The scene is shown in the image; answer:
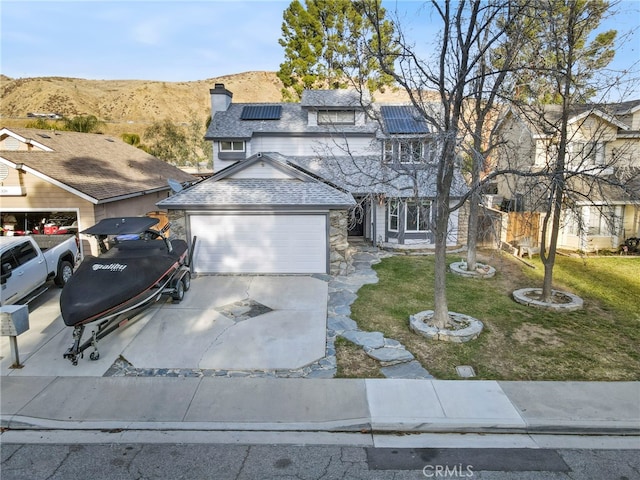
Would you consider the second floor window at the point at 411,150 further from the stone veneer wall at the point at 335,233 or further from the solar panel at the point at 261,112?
the solar panel at the point at 261,112

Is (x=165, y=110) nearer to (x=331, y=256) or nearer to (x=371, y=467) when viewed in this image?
(x=331, y=256)

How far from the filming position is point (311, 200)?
14062mm

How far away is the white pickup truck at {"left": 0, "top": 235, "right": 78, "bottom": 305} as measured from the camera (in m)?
9.63

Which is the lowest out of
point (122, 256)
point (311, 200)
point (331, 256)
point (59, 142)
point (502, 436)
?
point (502, 436)

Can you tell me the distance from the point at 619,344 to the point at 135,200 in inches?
766

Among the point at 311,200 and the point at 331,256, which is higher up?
the point at 311,200

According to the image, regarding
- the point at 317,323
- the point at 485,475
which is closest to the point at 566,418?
the point at 485,475

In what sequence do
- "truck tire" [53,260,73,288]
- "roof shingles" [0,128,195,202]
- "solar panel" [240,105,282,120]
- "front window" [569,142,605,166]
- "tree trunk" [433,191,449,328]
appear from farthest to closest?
1. "solar panel" [240,105,282,120]
2. "roof shingles" [0,128,195,202]
3. "truck tire" [53,260,73,288]
4. "tree trunk" [433,191,449,328]
5. "front window" [569,142,605,166]

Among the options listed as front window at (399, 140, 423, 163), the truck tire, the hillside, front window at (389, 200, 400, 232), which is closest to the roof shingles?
the truck tire

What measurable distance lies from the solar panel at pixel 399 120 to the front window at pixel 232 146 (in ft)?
27.7

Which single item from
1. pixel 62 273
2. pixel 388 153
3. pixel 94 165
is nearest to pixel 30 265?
pixel 62 273

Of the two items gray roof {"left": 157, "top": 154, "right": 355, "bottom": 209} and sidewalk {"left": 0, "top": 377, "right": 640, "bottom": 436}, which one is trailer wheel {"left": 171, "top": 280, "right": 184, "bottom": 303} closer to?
gray roof {"left": 157, "top": 154, "right": 355, "bottom": 209}

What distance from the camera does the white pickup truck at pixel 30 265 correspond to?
9.63m

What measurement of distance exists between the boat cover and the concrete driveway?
91cm
